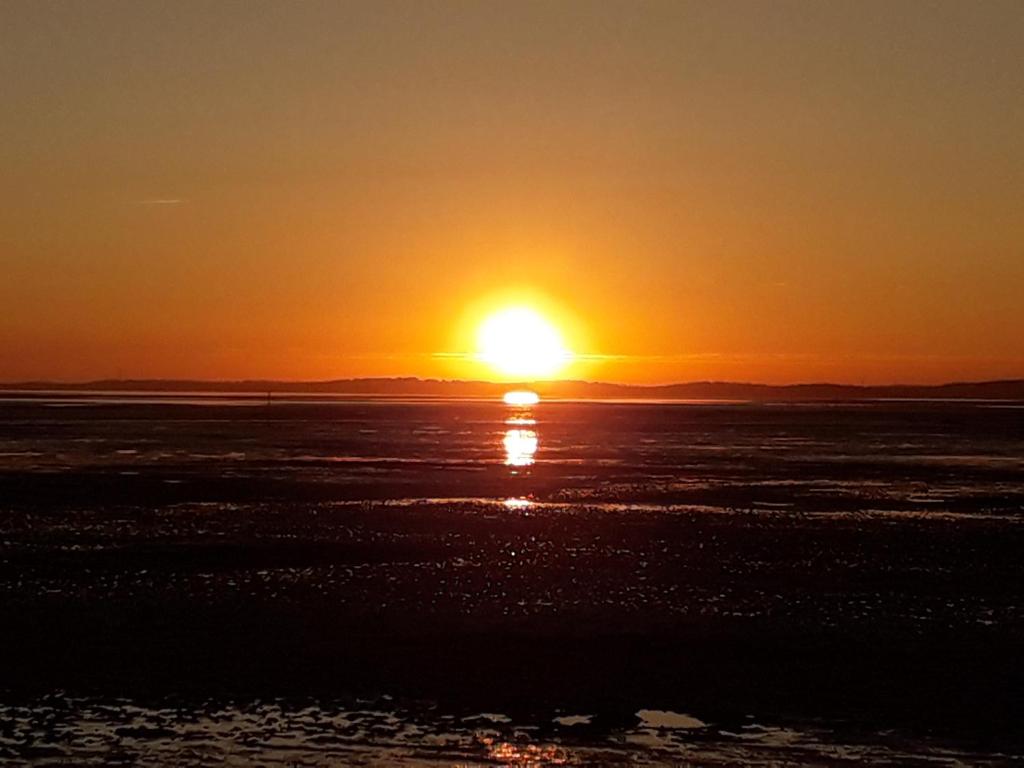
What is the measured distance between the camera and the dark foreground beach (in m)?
12.4

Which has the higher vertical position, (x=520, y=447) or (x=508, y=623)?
(x=508, y=623)

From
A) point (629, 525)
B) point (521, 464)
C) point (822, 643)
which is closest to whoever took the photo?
point (822, 643)

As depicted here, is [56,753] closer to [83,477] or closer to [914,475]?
[83,477]

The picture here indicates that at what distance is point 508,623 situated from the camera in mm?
18031

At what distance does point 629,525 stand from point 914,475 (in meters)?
20.8

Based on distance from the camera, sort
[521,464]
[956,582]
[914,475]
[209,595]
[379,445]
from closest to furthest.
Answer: [209,595] → [956,582] → [914,475] → [521,464] → [379,445]

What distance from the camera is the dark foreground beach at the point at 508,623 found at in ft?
40.8

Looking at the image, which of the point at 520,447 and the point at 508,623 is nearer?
the point at 508,623

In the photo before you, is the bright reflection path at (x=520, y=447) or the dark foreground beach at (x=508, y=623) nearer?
the dark foreground beach at (x=508, y=623)

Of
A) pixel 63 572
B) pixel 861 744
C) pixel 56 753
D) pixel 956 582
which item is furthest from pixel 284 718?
pixel 956 582

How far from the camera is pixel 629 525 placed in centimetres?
2978

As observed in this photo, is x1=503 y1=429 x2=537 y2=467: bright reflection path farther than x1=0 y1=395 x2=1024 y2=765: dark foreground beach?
Yes

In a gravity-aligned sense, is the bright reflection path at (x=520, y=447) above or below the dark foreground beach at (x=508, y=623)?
below

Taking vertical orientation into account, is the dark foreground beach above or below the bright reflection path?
above
